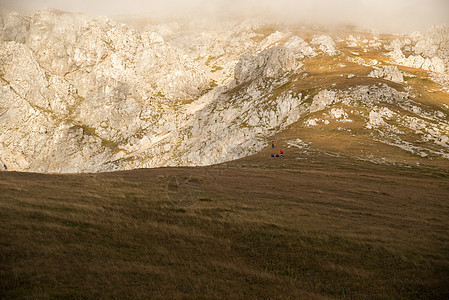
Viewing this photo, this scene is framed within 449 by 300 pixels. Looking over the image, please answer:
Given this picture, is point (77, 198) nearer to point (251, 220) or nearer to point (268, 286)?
point (251, 220)

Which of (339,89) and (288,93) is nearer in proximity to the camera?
(339,89)

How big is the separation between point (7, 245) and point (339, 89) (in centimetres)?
12565

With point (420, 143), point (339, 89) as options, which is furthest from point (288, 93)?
point (420, 143)

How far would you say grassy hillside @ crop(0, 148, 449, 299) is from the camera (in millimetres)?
11711

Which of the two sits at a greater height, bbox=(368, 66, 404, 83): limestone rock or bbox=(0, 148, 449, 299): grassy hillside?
bbox=(368, 66, 404, 83): limestone rock

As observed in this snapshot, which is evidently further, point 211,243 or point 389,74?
point 389,74

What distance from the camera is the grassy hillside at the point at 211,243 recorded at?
11711mm

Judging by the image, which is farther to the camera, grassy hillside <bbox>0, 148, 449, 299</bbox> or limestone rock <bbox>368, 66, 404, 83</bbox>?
limestone rock <bbox>368, 66, 404, 83</bbox>

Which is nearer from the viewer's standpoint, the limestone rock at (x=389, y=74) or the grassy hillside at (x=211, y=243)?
the grassy hillside at (x=211, y=243)

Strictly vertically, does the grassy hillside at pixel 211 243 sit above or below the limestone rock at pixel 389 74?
below

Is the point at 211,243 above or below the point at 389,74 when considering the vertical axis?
below

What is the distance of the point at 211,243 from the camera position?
16594 mm

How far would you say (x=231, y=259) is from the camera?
48.9 feet

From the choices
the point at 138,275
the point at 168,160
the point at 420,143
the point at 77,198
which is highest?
the point at 138,275
